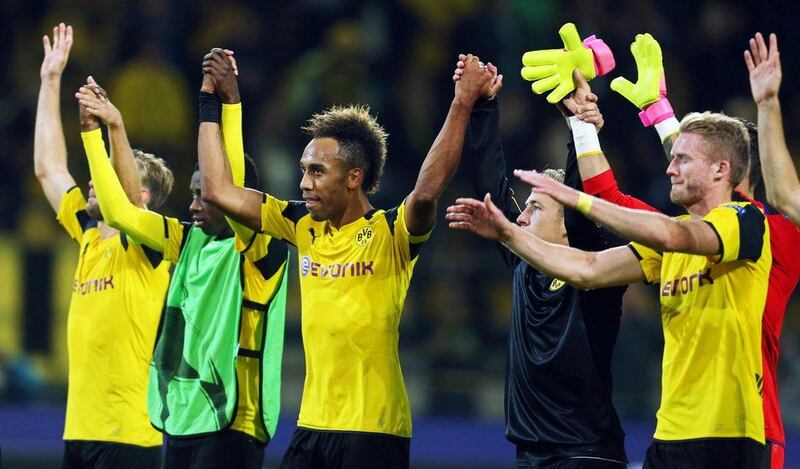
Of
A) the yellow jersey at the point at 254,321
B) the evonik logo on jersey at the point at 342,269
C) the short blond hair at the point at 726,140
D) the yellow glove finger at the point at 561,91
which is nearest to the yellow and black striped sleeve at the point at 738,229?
the short blond hair at the point at 726,140

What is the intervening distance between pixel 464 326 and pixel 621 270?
18.7 feet

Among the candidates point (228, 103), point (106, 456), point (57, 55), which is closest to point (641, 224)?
point (228, 103)

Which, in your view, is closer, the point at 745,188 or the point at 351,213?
the point at 745,188

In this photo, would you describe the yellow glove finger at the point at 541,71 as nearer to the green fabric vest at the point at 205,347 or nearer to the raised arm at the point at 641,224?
the raised arm at the point at 641,224

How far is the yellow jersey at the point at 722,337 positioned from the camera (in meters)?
4.70

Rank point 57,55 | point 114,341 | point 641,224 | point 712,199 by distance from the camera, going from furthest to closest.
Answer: point 57,55
point 114,341
point 712,199
point 641,224

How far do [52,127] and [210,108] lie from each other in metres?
1.82

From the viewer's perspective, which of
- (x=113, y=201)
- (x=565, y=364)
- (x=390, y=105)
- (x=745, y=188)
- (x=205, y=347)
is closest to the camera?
(x=745, y=188)

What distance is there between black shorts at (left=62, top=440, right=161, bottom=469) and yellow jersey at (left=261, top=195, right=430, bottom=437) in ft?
4.59

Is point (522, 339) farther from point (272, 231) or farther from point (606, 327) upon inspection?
point (272, 231)

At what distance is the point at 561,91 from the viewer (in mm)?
5402

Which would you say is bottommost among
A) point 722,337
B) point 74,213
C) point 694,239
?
point 722,337

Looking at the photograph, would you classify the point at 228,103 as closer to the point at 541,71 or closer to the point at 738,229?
the point at 541,71

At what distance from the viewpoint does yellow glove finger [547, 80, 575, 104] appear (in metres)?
5.38
